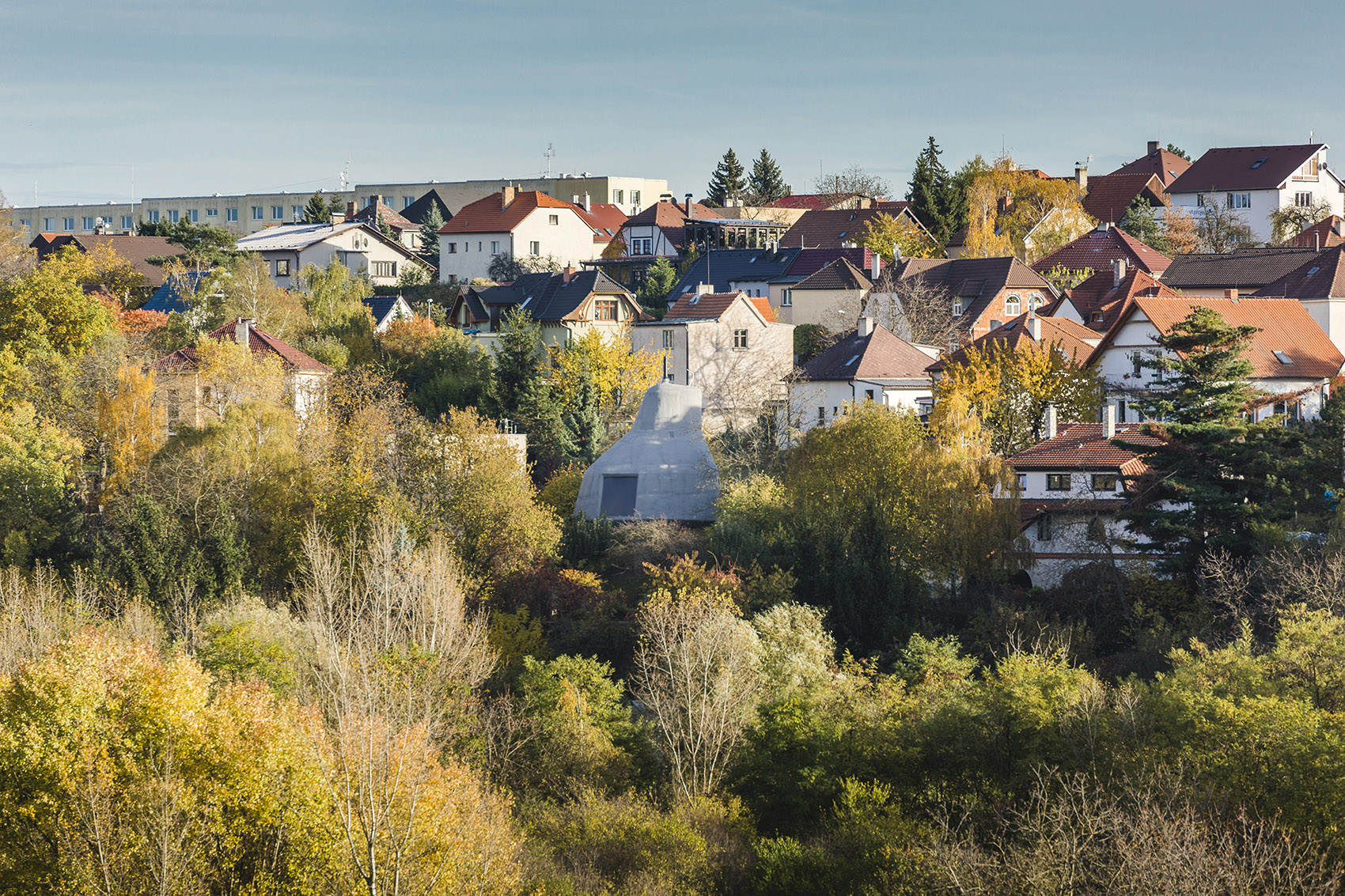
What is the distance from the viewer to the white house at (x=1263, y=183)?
89.7 meters

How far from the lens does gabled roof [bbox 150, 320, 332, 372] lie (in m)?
59.9

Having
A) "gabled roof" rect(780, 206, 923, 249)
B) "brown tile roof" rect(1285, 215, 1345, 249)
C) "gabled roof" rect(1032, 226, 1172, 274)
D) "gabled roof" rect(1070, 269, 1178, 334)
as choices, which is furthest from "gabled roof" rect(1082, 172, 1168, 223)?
"gabled roof" rect(1070, 269, 1178, 334)

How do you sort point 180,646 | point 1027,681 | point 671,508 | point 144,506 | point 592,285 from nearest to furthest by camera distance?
point 1027,681 → point 180,646 → point 144,506 → point 671,508 → point 592,285

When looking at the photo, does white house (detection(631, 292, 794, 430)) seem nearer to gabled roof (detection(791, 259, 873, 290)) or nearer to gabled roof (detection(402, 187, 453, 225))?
gabled roof (detection(791, 259, 873, 290))

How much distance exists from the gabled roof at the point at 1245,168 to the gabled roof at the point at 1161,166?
16.9 feet

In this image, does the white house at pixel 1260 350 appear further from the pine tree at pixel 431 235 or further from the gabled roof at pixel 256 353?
the pine tree at pixel 431 235

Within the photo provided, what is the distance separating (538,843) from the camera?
100 feet

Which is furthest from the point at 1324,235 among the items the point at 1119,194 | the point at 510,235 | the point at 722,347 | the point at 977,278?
Result: the point at 510,235

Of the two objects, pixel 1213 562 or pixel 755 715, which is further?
pixel 1213 562

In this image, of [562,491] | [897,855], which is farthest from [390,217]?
[897,855]

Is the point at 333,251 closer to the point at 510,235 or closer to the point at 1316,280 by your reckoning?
the point at 510,235

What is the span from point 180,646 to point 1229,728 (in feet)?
84.9

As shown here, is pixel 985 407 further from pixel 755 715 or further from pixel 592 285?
pixel 592 285

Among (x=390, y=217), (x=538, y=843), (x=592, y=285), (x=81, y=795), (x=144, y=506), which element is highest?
(x=390, y=217)
